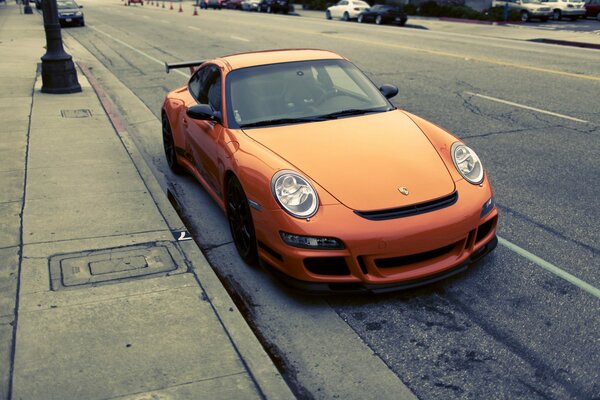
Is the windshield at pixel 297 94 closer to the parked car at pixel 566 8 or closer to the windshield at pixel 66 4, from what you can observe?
the windshield at pixel 66 4

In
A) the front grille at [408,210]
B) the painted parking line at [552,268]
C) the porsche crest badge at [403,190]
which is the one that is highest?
the porsche crest badge at [403,190]

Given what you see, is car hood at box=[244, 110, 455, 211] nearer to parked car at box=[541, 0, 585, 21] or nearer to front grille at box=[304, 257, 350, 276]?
front grille at box=[304, 257, 350, 276]

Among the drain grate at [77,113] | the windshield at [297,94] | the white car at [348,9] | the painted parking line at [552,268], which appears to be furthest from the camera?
the white car at [348,9]

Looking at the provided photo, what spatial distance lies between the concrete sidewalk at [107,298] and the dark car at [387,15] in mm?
31308

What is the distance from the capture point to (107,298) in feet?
14.9

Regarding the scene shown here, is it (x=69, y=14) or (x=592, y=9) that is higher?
(x=592, y=9)

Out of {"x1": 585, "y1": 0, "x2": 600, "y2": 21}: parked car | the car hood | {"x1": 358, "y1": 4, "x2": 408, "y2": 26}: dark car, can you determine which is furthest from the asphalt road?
{"x1": 585, "y1": 0, "x2": 600, "y2": 21}: parked car

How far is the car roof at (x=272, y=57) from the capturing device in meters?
6.24

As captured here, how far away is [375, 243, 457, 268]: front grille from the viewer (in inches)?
173

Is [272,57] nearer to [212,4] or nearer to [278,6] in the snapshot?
[278,6]

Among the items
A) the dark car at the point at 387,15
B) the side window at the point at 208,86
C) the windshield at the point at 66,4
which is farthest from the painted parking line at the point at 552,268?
the dark car at the point at 387,15

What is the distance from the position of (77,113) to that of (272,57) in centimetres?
565

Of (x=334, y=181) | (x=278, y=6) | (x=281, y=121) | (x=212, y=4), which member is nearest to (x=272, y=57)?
(x=281, y=121)

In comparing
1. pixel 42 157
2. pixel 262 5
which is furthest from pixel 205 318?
pixel 262 5
